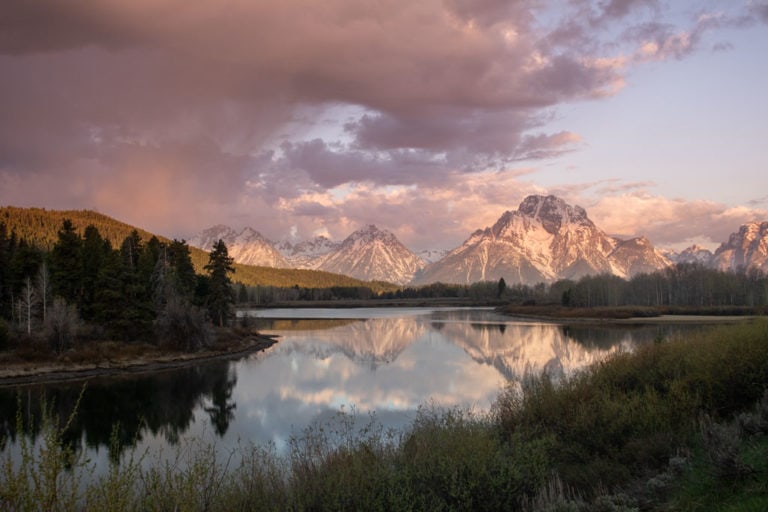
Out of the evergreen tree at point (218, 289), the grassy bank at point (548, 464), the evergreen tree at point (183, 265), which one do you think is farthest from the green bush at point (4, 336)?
the grassy bank at point (548, 464)

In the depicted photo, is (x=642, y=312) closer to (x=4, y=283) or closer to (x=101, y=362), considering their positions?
(x=101, y=362)

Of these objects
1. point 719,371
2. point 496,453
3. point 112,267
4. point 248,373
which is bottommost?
point 248,373

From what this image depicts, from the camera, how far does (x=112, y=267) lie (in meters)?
57.0

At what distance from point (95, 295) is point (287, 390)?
1205 inches

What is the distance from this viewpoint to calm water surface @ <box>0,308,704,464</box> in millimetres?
26953

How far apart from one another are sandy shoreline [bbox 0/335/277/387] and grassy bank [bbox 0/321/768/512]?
26975 millimetres

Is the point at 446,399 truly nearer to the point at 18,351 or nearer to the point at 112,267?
the point at 18,351

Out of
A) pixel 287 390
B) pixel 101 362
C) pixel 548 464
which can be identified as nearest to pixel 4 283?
pixel 101 362

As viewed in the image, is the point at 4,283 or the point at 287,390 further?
the point at 4,283

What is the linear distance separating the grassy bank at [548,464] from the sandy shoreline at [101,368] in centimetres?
2698

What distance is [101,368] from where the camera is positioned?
4788 cm

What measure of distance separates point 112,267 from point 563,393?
51.6 m

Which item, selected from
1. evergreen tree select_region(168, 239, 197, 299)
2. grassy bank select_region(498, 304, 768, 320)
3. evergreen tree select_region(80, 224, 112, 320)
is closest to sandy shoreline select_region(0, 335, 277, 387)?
evergreen tree select_region(80, 224, 112, 320)

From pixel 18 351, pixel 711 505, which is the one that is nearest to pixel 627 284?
pixel 18 351
